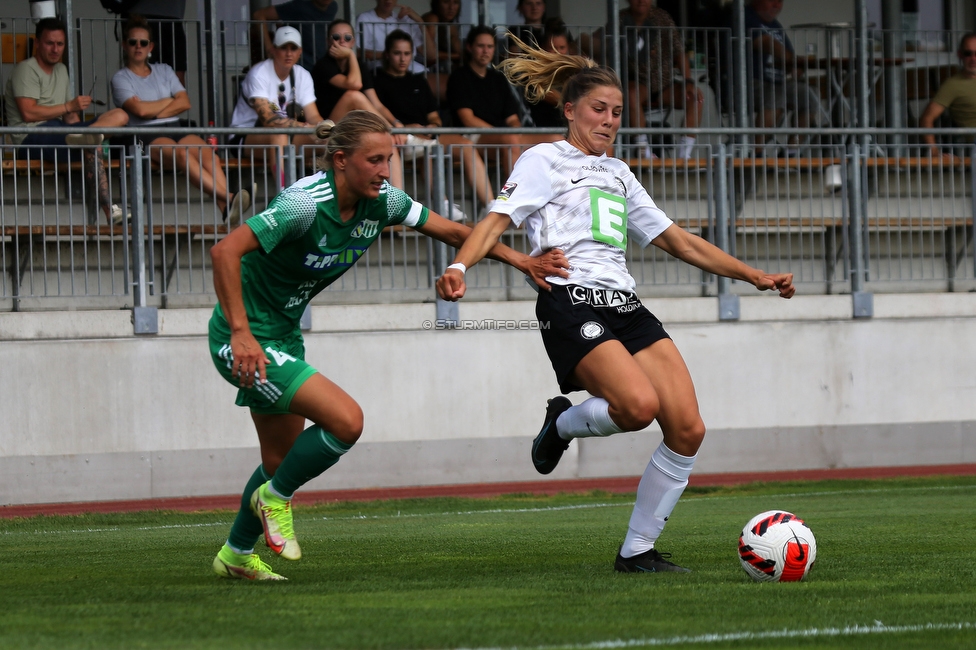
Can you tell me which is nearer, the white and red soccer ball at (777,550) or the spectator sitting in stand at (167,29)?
the white and red soccer ball at (777,550)

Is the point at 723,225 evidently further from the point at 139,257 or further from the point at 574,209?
the point at 574,209

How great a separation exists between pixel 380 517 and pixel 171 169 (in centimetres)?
405

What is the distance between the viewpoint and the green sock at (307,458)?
544cm

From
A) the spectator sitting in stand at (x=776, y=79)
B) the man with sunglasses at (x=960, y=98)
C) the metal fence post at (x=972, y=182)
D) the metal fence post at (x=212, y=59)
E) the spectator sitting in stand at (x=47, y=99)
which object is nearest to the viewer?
the spectator sitting in stand at (x=47, y=99)

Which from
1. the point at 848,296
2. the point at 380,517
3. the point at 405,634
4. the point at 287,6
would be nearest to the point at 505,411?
the point at 380,517

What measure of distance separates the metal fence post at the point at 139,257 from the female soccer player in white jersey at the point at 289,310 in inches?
245

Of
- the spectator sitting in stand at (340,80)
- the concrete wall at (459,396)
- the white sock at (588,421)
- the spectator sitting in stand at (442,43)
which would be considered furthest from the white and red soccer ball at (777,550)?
the spectator sitting in stand at (442,43)

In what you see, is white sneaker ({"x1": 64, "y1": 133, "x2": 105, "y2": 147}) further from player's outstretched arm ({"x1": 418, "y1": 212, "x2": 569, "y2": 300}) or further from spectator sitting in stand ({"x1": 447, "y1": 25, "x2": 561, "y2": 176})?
player's outstretched arm ({"x1": 418, "y1": 212, "x2": 569, "y2": 300})

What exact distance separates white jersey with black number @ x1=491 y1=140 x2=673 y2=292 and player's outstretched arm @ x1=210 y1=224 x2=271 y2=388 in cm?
136

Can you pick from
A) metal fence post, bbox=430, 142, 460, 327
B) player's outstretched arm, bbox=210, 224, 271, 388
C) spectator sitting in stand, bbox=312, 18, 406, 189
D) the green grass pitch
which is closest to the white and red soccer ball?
the green grass pitch

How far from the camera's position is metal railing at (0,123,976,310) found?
11680 mm

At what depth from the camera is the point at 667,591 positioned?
17.2 ft

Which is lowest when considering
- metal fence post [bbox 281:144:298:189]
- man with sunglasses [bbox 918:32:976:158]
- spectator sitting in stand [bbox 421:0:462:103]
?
metal fence post [bbox 281:144:298:189]

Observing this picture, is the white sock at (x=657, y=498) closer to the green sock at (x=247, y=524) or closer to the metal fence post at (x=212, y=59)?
the green sock at (x=247, y=524)
